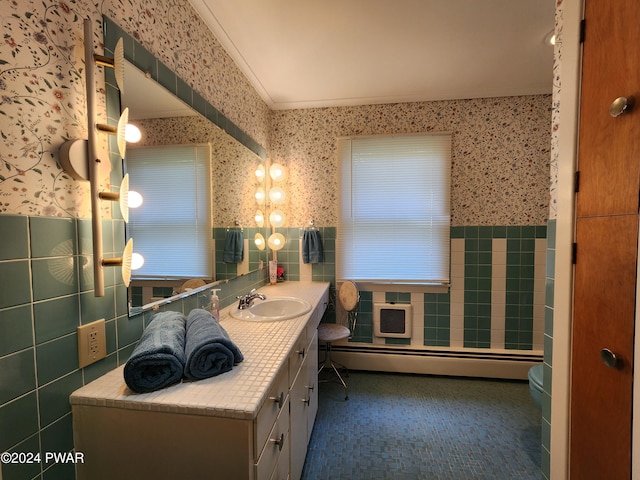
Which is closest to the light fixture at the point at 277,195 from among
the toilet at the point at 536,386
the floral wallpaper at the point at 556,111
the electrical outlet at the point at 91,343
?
the electrical outlet at the point at 91,343

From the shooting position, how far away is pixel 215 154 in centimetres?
171

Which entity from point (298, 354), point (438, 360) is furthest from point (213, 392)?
point (438, 360)

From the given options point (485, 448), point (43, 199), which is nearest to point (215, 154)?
point (43, 199)

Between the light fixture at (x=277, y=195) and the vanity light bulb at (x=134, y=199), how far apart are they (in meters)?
1.58

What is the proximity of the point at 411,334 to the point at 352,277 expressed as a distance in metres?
0.75

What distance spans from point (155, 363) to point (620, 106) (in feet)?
5.06

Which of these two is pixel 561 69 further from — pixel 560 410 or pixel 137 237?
pixel 137 237

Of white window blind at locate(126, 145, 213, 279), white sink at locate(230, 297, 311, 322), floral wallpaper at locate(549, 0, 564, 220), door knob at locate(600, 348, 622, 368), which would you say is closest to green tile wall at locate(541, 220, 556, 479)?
floral wallpaper at locate(549, 0, 564, 220)

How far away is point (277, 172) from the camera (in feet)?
8.93

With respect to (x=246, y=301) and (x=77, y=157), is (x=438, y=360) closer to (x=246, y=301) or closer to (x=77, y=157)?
(x=246, y=301)

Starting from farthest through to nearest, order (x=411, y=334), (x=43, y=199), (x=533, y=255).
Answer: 1. (x=411, y=334)
2. (x=533, y=255)
3. (x=43, y=199)

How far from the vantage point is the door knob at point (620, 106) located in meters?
0.82

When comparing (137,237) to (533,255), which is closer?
(137,237)

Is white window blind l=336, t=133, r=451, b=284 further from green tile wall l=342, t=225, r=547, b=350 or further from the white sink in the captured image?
the white sink
